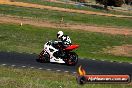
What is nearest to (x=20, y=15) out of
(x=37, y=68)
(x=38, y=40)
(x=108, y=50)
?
(x=38, y=40)

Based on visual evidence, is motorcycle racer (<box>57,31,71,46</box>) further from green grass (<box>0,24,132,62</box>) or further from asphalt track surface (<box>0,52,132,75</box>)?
green grass (<box>0,24,132,62</box>)

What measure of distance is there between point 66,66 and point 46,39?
15.9 metres

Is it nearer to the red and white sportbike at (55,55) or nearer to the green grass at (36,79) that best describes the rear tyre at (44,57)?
the red and white sportbike at (55,55)

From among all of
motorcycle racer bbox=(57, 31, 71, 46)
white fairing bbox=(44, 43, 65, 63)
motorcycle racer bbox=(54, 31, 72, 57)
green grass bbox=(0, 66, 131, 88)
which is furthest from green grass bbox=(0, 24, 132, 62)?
green grass bbox=(0, 66, 131, 88)

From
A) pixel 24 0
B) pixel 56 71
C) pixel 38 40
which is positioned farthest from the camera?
pixel 24 0

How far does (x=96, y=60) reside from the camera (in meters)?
33.8

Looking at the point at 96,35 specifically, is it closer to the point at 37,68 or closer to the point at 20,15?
the point at 20,15

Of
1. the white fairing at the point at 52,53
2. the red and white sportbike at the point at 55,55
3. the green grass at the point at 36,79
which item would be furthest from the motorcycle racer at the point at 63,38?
the green grass at the point at 36,79

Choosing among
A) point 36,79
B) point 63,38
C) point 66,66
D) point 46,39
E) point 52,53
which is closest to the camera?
point 36,79

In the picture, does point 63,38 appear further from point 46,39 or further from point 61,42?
point 46,39

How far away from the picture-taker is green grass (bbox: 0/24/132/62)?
37281mm

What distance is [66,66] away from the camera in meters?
30.0

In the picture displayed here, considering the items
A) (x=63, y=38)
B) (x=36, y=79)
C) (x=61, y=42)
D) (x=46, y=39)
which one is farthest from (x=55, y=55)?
(x=46, y=39)

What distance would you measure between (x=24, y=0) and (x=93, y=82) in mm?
72366
